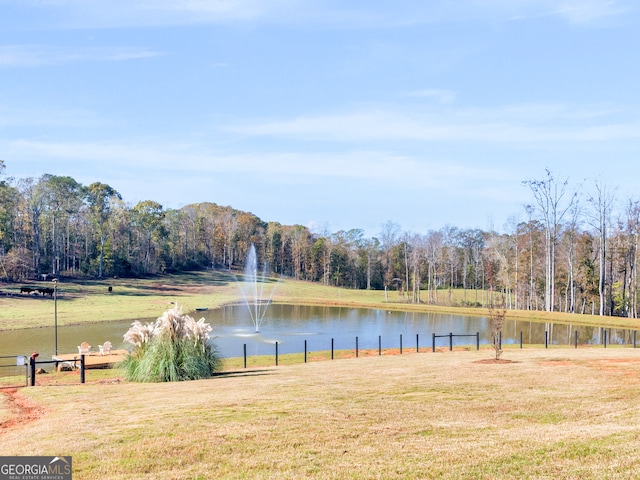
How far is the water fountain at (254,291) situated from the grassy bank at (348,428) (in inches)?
1100

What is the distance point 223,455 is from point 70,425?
3602 mm

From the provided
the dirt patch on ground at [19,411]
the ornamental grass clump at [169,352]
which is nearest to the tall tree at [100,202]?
the ornamental grass clump at [169,352]

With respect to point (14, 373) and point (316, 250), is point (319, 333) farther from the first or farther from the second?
point (316, 250)

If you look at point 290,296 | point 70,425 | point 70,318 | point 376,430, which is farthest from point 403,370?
point 290,296

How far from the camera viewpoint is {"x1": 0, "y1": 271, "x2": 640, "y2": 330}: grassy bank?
48156 mm

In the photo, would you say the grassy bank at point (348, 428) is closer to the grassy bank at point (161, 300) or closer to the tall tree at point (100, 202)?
the grassy bank at point (161, 300)

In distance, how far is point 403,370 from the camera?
18.3m

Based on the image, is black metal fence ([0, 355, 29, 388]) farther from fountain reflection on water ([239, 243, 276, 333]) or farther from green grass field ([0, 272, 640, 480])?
fountain reflection on water ([239, 243, 276, 333])

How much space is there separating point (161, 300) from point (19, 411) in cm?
5605

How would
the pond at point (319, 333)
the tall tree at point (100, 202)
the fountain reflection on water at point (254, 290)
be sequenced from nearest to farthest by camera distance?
the pond at point (319, 333) → the fountain reflection on water at point (254, 290) → the tall tree at point (100, 202)

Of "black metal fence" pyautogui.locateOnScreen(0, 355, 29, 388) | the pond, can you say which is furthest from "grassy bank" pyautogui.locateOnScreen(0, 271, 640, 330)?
"black metal fence" pyautogui.locateOnScreen(0, 355, 29, 388)

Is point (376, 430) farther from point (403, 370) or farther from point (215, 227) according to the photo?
point (215, 227)

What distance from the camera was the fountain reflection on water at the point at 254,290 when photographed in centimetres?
6161

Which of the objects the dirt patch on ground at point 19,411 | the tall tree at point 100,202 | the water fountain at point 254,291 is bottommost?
the water fountain at point 254,291
